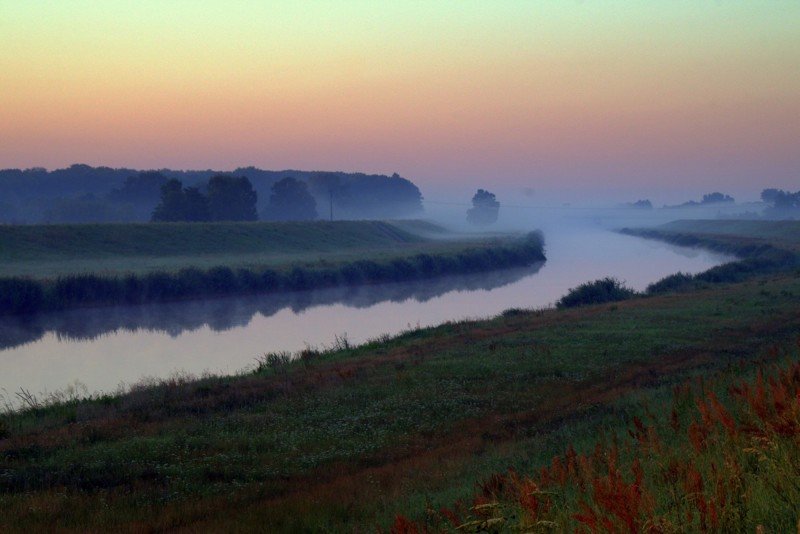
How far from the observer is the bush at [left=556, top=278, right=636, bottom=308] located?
126ft

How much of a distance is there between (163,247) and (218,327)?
113 ft

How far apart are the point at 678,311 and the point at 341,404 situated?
724 inches

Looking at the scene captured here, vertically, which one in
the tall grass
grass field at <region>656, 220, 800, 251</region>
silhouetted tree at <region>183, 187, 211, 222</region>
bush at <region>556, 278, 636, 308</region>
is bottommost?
bush at <region>556, 278, 636, 308</region>

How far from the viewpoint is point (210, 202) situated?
96.6m

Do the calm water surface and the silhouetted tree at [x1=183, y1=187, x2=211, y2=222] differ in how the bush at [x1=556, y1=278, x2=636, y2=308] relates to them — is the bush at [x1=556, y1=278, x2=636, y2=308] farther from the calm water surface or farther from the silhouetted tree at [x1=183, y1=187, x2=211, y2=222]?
the silhouetted tree at [x1=183, y1=187, x2=211, y2=222]

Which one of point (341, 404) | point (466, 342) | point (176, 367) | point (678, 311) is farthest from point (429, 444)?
point (678, 311)

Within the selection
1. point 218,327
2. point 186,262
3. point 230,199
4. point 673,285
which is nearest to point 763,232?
point 673,285

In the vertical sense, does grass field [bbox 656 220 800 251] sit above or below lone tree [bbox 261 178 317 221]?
below

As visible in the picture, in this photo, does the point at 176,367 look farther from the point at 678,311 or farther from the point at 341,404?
the point at 678,311

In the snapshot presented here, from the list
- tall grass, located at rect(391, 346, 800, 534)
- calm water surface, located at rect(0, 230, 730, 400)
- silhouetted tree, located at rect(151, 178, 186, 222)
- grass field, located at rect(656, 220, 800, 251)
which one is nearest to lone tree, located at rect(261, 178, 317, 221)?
silhouetted tree, located at rect(151, 178, 186, 222)

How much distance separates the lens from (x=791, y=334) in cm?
2022

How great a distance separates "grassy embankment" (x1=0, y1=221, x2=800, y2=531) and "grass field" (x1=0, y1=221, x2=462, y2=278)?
105 ft

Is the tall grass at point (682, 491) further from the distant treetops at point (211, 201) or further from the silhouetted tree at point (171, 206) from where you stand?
the distant treetops at point (211, 201)

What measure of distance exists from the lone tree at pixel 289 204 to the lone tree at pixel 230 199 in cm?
2918
